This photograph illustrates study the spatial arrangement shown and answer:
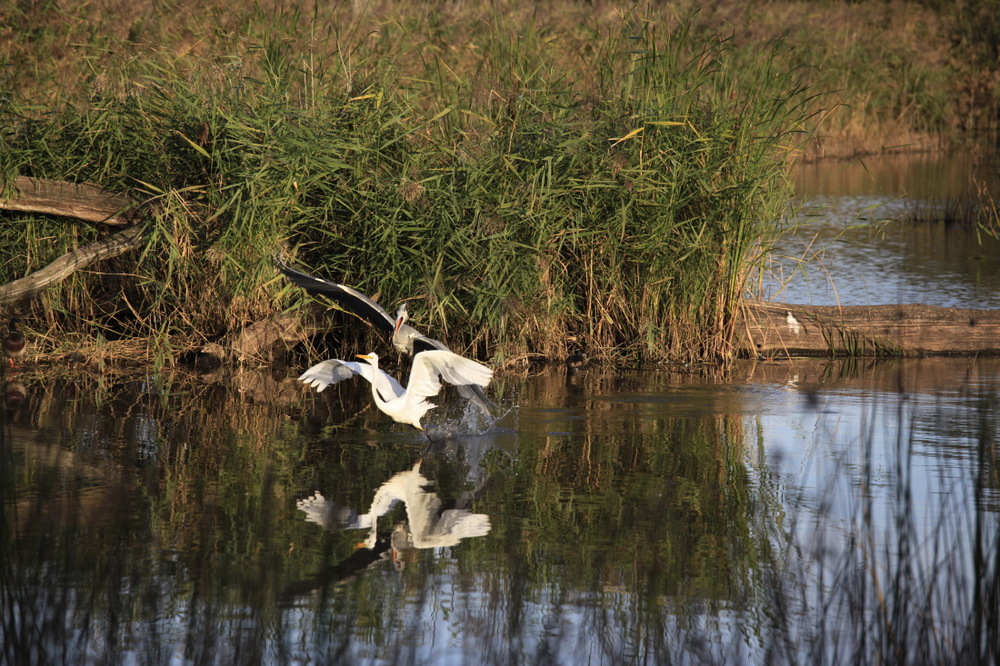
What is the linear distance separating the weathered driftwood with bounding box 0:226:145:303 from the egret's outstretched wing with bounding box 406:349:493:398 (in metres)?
2.76

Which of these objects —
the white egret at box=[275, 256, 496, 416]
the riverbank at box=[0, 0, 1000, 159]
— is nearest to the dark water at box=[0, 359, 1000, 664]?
the white egret at box=[275, 256, 496, 416]

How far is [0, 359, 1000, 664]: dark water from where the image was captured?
11.6 ft

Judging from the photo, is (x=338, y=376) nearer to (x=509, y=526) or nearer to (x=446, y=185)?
(x=509, y=526)

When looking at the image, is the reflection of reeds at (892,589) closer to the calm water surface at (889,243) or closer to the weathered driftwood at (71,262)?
the calm water surface at (889,243)

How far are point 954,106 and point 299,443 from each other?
61.9 feet

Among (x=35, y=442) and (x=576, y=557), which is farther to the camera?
(x=35, y=442)

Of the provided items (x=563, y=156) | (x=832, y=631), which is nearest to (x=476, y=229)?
(x=563, y=156)

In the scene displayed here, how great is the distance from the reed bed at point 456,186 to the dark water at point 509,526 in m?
0.66

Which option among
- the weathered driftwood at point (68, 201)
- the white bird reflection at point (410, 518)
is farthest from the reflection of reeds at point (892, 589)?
the weathered driftwood at point (68, 201)

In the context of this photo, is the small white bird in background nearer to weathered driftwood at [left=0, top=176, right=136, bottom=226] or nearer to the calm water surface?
the calm water surface

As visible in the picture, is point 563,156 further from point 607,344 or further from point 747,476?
point 747,476

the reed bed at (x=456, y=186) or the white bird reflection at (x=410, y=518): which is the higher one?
the reed bed at (x=456, y=186)

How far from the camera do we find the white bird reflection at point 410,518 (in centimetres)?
460

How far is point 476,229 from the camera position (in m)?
7.53
